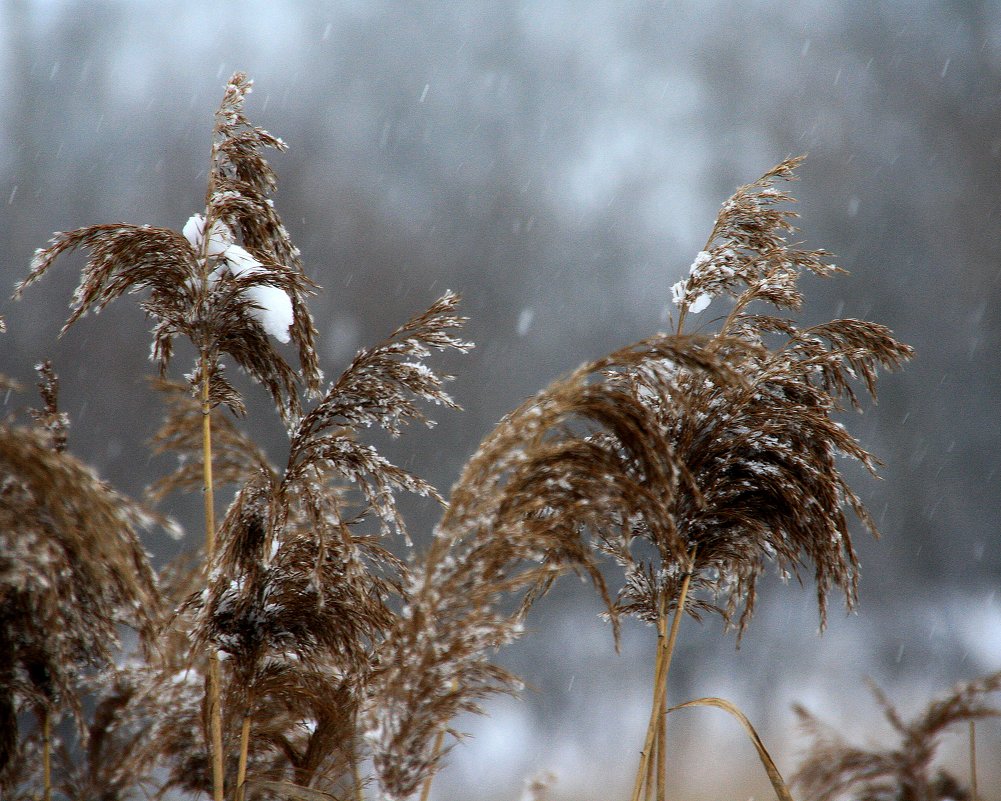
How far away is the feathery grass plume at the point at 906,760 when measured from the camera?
6.40 ft

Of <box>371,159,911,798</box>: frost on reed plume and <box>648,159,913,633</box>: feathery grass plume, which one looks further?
<box>648,159,913,633</box>: feathery grass plume

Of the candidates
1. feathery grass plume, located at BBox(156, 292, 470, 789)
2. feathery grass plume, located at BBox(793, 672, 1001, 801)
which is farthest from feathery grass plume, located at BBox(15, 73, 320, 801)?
feathery grass plume, located at BBox(793, 672, 1001, 801)

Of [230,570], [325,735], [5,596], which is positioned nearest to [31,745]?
[325,735]

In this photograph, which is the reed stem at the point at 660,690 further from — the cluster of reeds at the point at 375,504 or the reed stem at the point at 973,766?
the reed stem at the point at 973,766

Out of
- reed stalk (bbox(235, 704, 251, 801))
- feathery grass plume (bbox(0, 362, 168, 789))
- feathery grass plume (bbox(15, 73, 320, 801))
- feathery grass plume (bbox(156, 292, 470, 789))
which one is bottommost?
reed stalk (bbox(235, 704, 251, 801))

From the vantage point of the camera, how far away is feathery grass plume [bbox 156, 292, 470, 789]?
2625 mm

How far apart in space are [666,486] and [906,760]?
867 millimetres

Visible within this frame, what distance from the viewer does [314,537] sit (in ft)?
9.17

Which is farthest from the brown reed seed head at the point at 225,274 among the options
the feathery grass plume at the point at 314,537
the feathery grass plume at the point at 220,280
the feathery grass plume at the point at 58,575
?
the feathery grass plume at the point at 58,575

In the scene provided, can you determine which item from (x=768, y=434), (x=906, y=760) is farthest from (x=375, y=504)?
(x=906, y=760)

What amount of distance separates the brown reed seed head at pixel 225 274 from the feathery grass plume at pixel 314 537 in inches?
11.4

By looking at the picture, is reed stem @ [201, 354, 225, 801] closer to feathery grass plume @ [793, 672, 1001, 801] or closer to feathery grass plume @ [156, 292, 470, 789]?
feathery grass plume @ [156, 292, 470, 789]

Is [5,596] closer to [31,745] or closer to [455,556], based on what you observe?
[455,556]

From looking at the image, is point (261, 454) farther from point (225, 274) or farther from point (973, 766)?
point (973, 766)
